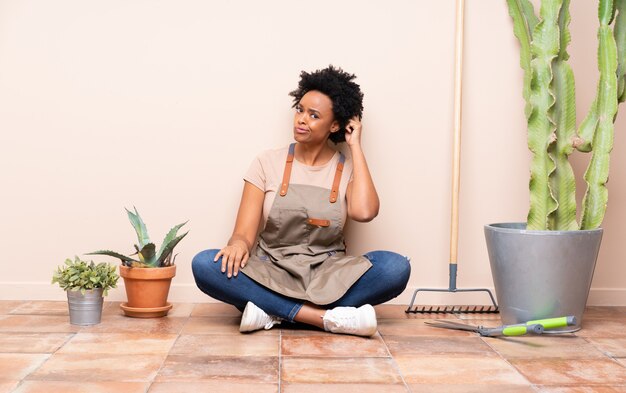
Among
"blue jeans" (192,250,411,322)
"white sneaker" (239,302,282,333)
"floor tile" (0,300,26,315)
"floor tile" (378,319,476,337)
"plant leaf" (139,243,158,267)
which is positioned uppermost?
"plant leaf" (139,243,158,267)

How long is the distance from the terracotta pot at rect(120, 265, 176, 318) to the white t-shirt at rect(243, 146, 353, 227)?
0.43 meters

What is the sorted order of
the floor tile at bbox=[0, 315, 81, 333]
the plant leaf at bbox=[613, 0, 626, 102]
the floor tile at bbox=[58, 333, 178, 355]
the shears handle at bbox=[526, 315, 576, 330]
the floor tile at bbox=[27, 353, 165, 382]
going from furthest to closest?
the plant leaf at bbox=[613, 0, 626, 102], the floor tile at bbox=[0, 315, 81, 333], the shears handle at bbox=[526, 315, 576, 330], the floor tile at bbox=[58, 333, 178, 355], the floor tile at bbox=[27, 353, 165, 382]

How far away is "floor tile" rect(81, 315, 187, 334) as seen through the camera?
260 centimetres

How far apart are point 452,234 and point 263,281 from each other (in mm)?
822

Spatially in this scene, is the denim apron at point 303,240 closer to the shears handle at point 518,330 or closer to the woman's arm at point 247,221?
the woman's arm at point 247,221

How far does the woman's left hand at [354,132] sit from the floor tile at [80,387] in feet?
4.12

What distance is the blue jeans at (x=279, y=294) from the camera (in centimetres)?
266

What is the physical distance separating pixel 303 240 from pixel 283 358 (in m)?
0.68

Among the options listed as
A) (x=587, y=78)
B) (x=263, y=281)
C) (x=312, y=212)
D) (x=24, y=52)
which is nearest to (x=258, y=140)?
(x=312, y=212)

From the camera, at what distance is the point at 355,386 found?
1986mm

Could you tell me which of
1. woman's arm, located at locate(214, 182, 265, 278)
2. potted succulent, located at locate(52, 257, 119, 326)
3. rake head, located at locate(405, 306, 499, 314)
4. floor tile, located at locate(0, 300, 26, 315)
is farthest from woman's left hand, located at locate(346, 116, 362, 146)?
floor tile, located at locate(0, 300, 26, 315)

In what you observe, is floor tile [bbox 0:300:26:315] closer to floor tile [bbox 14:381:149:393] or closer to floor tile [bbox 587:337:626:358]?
floor tile [bbox 14:381:149:393]

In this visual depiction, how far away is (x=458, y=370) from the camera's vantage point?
216 centimetres

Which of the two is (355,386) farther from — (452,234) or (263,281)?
(452,234)
